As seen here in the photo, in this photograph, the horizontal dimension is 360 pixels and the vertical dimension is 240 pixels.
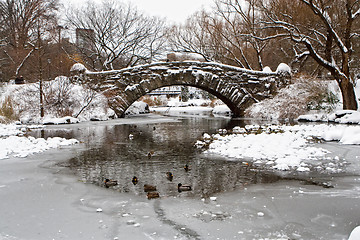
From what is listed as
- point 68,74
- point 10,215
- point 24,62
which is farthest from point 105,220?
point 24,62

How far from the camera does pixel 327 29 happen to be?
573 inches

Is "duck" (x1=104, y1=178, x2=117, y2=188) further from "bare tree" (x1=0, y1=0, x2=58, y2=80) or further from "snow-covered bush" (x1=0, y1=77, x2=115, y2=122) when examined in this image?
"bare tree" (x1=0, y1=0, x2=58, y2=80)

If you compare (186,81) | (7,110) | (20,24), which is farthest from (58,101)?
(20,24)

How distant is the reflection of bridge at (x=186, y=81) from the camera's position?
62.8ft

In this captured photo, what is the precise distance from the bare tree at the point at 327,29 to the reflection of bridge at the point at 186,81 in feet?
12.1

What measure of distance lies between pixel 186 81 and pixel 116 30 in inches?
377

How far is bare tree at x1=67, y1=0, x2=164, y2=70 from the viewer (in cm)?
2511

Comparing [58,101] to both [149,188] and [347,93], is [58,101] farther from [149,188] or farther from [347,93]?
[149,188]

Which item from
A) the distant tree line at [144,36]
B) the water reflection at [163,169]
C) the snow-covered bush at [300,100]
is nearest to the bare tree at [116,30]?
the distant tree line at [144,36]

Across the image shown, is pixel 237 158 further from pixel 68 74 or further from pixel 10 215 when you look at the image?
pixel 68 74

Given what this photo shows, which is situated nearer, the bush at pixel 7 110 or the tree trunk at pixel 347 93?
Answer: the tree trunk at pixel 347 93

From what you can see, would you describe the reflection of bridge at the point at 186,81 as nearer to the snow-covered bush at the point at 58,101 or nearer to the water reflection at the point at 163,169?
the snow-covered bush at the point at 58,101

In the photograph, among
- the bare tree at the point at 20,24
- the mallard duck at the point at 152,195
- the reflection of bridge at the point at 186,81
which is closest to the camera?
the mallard duck at the point at 152,195

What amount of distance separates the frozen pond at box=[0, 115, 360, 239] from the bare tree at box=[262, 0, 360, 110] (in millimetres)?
9213
